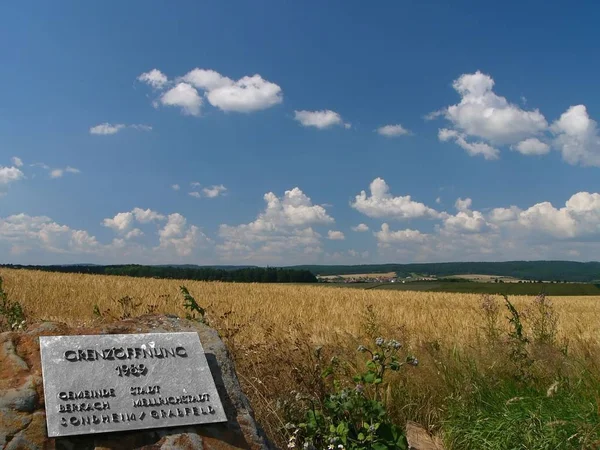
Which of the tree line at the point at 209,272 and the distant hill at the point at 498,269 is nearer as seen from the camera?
the tree line at the point at 209,272

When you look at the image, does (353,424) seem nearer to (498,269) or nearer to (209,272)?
(209,272)

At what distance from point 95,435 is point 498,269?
475ft

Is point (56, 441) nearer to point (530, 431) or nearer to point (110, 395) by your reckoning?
point (110, 395)

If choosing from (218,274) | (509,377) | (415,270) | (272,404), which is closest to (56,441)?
(272,404)

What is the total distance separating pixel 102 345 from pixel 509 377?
15.8 feet

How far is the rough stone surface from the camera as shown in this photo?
4.08m

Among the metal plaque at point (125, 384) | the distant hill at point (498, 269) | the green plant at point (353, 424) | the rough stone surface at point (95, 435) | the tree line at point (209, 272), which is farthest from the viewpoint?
the distant hill at point (498, 269)

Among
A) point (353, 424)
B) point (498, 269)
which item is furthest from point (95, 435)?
point (498, 269)

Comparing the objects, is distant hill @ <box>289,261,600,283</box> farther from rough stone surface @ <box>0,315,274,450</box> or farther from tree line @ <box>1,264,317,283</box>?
rough stone surface @ <box>0,315,274,450</box>

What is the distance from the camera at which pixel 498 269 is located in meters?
140

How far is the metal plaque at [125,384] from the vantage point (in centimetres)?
423

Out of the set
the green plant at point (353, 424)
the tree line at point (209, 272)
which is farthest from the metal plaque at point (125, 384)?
the tree line at point (209, 272)

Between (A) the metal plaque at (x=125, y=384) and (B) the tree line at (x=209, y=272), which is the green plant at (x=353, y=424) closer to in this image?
(A) the metal plaque at (x=125, y=384)

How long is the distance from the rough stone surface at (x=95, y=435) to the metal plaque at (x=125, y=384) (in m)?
0.09
